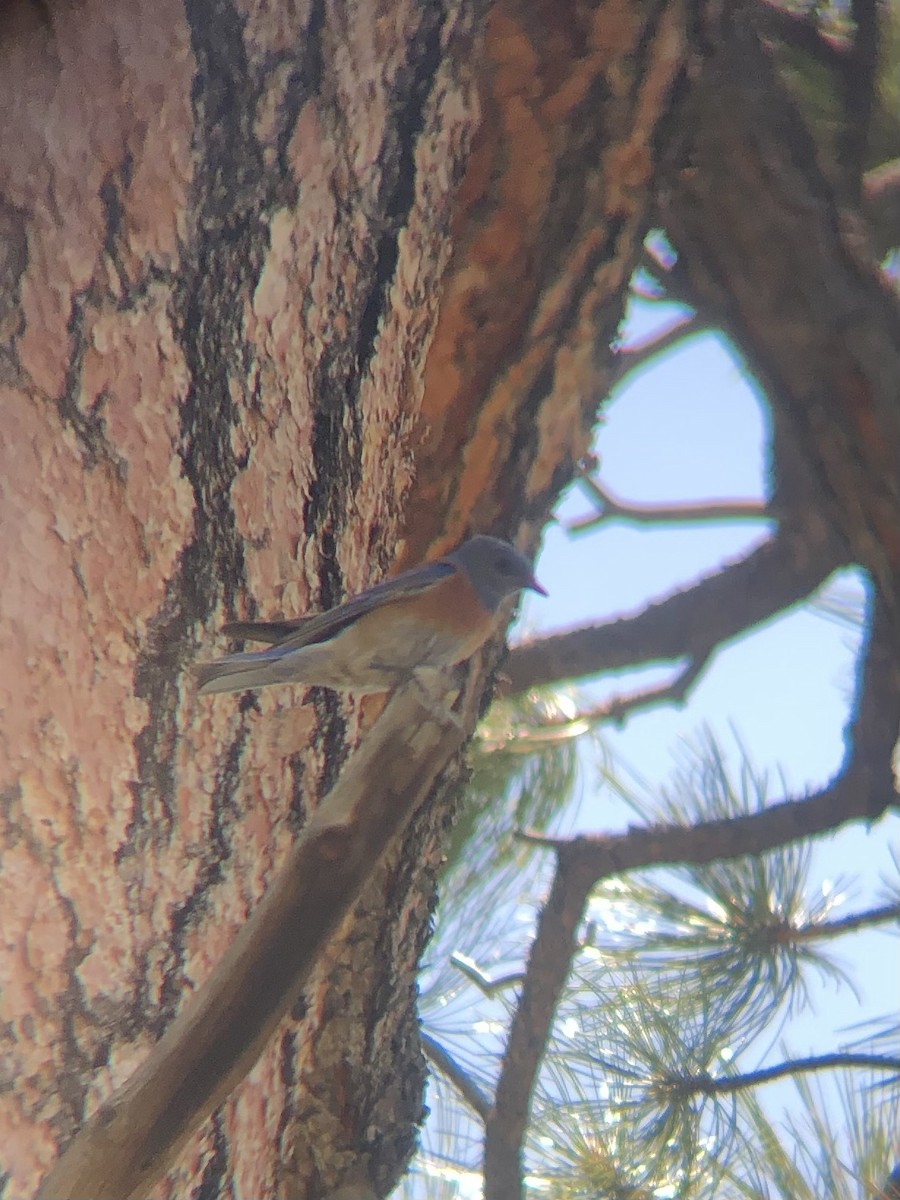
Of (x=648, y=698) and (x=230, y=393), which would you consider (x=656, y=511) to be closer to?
(x=648, y=698)

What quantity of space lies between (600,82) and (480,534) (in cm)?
49

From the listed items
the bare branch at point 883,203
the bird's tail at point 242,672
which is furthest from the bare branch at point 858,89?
the bird's tail at point 242,672

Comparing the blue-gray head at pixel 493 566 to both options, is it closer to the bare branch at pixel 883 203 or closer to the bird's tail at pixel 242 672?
the bird's tail at pixel 242 672

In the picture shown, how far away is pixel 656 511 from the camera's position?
6.95ft

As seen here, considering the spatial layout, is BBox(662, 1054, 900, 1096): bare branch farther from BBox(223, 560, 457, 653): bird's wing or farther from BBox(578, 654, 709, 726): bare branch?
BBox(223, 560, 457, 653): bird's wing

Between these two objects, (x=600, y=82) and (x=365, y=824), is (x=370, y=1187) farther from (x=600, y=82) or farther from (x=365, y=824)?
(x=600, y=82)

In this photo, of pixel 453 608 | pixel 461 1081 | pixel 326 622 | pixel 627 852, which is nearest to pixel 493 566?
pixel 453 608

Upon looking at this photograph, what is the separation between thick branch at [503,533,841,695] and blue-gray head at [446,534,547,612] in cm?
71

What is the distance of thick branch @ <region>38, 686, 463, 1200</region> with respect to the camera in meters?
0.81

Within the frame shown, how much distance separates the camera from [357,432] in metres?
Result: 1.11

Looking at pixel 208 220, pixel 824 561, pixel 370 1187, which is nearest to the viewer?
pixel 208 220

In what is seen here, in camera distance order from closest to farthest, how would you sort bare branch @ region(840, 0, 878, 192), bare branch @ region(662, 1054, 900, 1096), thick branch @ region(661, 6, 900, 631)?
thick branch @ region(661, 6, 900, 631) → bare branch @ region(840, 0, 878, 192) → bare branch @ region(662, 1054, 900, 1096)

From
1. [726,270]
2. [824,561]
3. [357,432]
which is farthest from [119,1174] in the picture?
[824,561]

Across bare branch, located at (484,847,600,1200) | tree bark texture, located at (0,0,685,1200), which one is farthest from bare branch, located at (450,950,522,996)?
tree bark texture, located at (0,0,685,1200)
